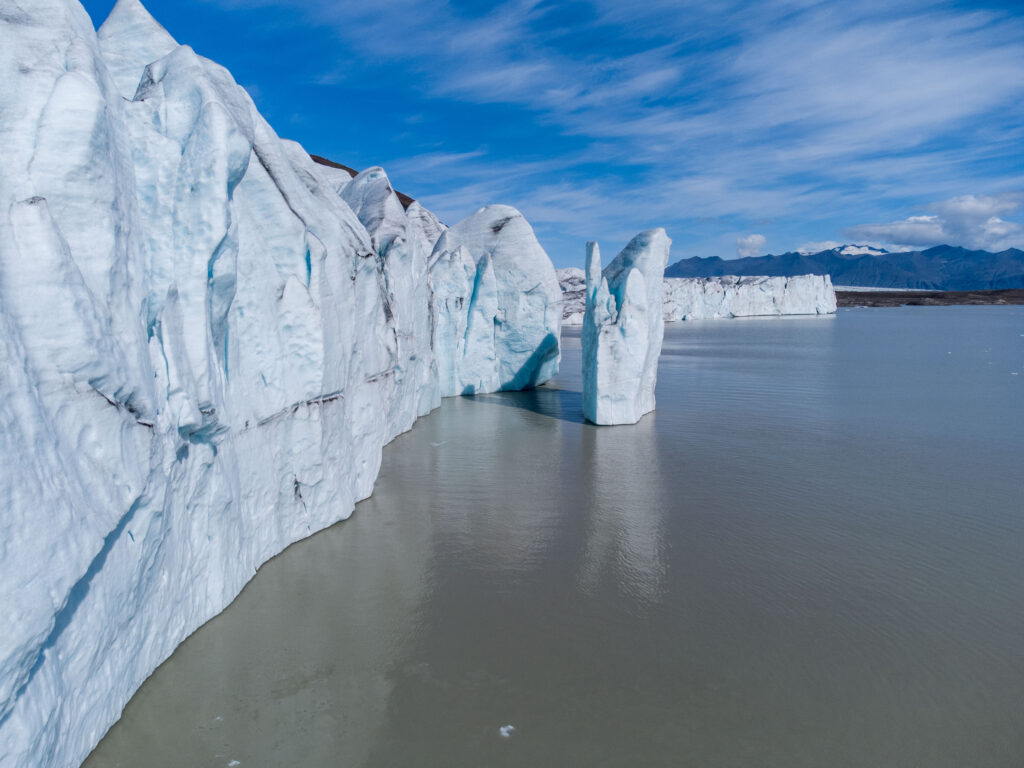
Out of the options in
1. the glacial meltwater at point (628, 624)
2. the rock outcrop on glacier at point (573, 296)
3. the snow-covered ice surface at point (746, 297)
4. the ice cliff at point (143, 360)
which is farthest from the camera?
the snow-covered ice surface at point (746, 297)

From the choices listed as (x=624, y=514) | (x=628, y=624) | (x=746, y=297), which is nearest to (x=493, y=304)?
(x=624, y=514)

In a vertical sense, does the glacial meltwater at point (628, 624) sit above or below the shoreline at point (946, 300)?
below

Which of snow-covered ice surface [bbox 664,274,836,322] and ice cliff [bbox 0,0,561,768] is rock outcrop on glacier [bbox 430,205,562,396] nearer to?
ice cliff [bbox 0,0,561,768]

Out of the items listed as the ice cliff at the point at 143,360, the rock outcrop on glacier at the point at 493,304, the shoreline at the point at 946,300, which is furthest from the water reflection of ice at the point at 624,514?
the shoreline at the point at 946,300

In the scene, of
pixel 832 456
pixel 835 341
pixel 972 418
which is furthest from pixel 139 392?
pixel 835 341

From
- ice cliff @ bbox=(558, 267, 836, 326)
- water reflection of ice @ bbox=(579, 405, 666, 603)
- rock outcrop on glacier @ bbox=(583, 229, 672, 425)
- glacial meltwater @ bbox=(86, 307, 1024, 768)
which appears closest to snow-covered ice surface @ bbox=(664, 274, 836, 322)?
ice cliff @ bbox=(558, 267, 836, 326)

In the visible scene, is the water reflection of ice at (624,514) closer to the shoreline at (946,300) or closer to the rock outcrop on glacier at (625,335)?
the rock outcrop on glacier at (625,335)
